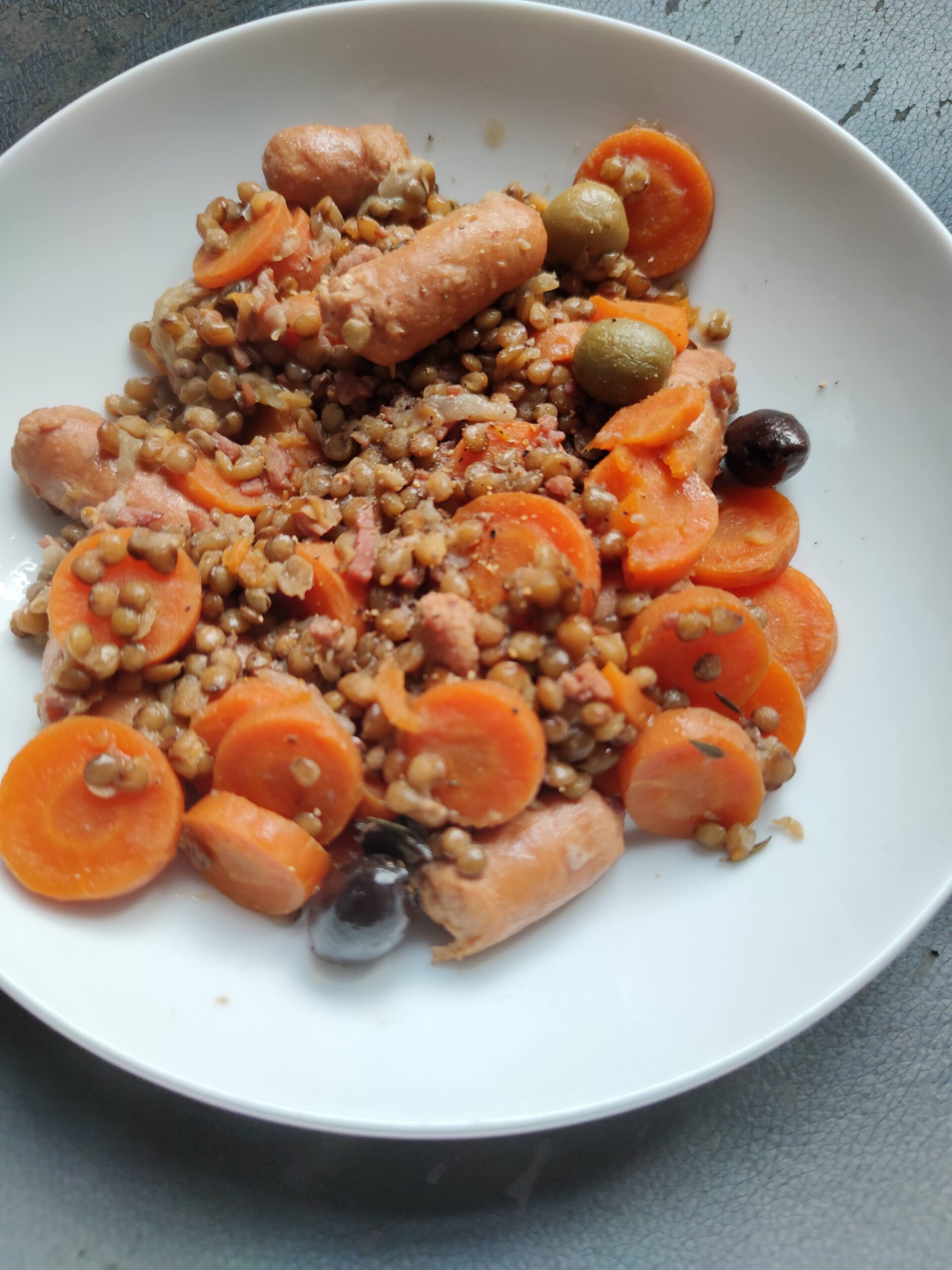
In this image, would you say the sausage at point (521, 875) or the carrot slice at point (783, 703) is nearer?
the sausage at point (521, 875)

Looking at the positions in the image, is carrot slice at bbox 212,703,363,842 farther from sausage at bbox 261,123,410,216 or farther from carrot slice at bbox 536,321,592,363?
sausage at bbox 261,123,410,216

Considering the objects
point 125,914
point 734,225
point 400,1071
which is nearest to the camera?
point 400,1071

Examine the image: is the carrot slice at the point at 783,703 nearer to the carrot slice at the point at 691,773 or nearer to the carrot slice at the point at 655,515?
the carrot slice at the point at 691,773

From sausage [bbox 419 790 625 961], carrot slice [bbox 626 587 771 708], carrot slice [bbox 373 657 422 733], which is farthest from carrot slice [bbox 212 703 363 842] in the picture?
carrot slice [bbox 626 587 771 708]

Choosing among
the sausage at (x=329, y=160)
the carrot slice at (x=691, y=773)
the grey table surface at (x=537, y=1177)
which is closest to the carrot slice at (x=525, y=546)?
the carrot slice at (x=691, y=773)

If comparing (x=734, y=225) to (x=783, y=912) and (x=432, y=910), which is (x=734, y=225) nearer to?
(x=783, y=912)

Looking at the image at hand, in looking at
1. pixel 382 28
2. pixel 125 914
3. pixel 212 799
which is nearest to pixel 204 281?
pixel 382 28
